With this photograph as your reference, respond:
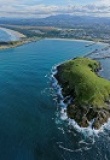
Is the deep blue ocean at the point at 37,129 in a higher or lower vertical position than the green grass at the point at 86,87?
lower

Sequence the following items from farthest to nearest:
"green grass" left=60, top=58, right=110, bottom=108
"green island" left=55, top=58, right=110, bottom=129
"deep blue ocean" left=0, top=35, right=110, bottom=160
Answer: "green grass" left=60, top=58, right=110, bottom=108 < "green island" left=55, top=58, right=110, bottom=129 < "deep blue ocean" left=0, top=35, right=110, bottom=160

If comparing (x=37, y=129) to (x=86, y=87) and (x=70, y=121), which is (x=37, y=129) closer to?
(x=70, y=121)

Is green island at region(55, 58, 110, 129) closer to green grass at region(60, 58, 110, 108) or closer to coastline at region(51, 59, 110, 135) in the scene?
green grass at region(60, 58, 110, 108)

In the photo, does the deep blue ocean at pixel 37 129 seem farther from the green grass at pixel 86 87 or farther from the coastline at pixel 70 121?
the green grass at pixel 86 87

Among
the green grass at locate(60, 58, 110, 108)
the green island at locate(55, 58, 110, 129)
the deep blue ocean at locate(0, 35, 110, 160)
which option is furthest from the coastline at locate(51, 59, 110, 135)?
the green grass at locate(60, 58, 110, 108)

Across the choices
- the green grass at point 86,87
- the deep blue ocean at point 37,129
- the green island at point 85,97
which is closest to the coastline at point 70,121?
the green island at point 85,97

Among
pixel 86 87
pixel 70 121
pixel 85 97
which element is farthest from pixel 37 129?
pixel 86 87

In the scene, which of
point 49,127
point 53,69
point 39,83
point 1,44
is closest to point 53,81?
A: point 39,83

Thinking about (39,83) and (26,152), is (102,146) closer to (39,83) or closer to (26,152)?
(26,152)
